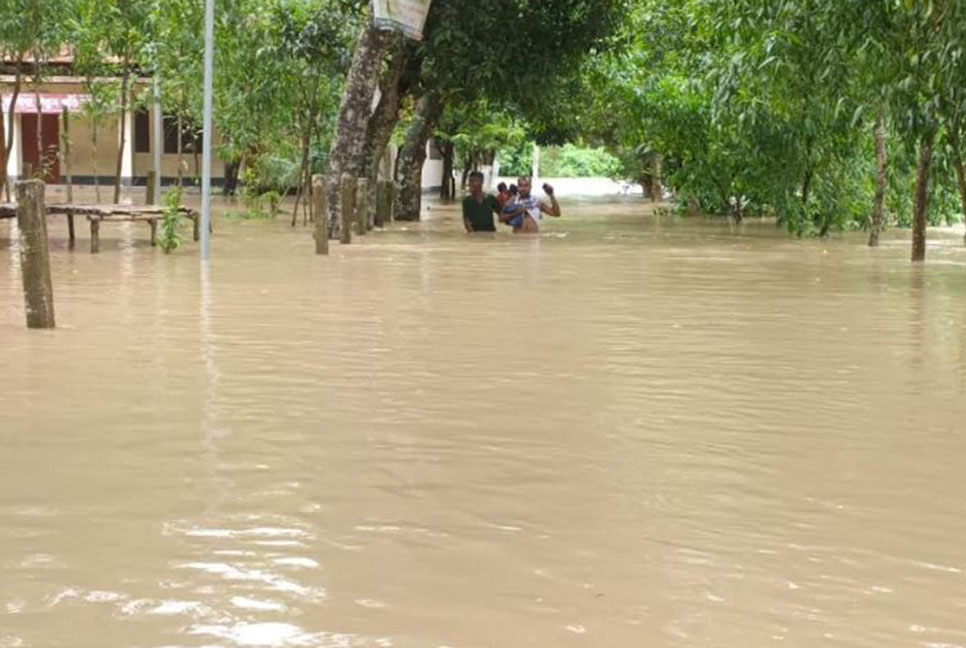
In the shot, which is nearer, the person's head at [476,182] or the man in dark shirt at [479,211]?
the person's head at [476,182]

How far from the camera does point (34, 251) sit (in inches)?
375

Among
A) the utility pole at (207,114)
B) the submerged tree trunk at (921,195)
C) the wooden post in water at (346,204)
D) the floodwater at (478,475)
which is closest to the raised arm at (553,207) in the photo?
the wooden post in water at (346,204)

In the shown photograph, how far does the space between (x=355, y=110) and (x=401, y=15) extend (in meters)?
1.82

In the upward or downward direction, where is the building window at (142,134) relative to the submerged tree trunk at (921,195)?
upward

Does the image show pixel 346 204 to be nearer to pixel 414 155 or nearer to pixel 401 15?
pixel 401 15

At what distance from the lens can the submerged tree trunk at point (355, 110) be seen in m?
20.0

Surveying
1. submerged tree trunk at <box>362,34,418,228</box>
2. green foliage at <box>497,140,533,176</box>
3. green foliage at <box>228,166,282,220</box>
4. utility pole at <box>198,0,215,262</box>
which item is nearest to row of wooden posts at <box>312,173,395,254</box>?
submerged tree trunk at <box>362,34,418,228</box>

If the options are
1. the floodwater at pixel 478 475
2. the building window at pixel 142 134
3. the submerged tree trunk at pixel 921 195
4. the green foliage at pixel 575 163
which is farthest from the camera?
the green foliage at pixel 575 163

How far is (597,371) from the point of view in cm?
840

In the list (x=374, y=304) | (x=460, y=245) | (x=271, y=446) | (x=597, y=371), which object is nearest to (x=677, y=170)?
(x=460, y=245)

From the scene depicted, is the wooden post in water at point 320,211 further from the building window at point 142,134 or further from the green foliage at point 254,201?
the building window at point 142,134

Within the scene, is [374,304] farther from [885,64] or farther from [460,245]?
[460,245]

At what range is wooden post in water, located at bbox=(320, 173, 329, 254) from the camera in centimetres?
1691

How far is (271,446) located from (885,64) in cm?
973
